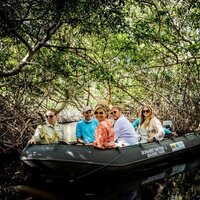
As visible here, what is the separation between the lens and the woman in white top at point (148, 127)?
18.5ft

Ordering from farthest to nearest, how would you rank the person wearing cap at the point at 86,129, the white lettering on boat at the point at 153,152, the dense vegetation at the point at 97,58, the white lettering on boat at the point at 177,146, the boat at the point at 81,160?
the white lettering on boat at the point at 177,146 < the person wearing cap at the point at 86,129 < the white lettering on boat at the point at 153,152 < the boat at the point at 81,160 < the dense vegetation at the point at 97,58

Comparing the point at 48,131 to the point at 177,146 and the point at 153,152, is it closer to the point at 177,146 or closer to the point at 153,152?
the point at 153,152

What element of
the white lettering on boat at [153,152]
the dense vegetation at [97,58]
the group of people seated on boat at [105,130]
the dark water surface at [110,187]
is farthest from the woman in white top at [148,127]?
the dense vegetation at [97,58]

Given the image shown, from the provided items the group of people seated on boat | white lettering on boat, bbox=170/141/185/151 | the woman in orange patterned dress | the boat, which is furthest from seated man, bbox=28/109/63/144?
white lettering on boat, bbox=170/141/185/151

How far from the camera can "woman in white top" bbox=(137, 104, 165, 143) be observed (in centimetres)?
563

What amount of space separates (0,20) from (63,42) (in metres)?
2.03

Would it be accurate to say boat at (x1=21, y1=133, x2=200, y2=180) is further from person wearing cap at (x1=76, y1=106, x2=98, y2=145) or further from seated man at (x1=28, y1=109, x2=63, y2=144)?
person wearing cap at (x1=76, y1=106, x2=98, y2=145)

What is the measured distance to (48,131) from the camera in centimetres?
505

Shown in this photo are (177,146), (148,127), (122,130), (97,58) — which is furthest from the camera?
(97,58)

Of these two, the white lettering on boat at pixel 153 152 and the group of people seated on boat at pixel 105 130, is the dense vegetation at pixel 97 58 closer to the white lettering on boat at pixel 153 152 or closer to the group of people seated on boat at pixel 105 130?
the group of people seated on boat at pixel 105 130

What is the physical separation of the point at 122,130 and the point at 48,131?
0.98m

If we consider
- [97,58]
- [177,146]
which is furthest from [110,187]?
[97,58]

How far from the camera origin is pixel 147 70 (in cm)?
803

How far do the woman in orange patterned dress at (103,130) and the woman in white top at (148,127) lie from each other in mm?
1036
